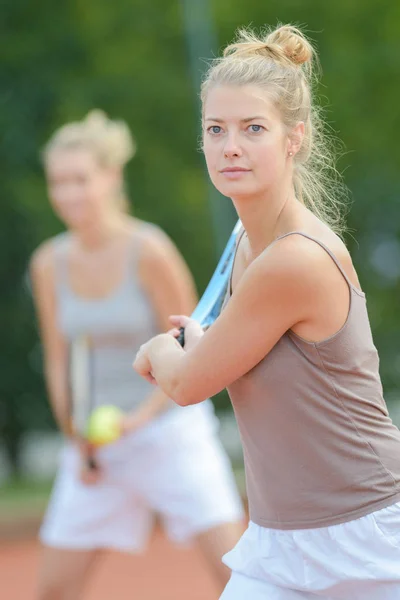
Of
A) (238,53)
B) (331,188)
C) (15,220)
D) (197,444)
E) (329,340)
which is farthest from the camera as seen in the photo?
(15,220)

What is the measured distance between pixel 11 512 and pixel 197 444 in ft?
14.1

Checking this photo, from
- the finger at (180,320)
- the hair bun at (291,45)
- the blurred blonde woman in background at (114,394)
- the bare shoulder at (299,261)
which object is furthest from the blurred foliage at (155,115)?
the bare shoulder at (299,261)

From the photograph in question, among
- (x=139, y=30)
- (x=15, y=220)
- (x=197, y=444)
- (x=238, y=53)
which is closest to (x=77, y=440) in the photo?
(x=197, y=444)

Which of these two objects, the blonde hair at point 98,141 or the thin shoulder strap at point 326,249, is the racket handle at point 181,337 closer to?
the thin shoulder strap at point 326,249

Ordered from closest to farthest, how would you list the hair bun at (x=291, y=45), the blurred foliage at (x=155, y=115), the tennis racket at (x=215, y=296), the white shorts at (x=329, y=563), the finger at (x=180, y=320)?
the white shorts at (x=329, y=563)
the hair bun at (x=291, y=45)
the finger at (x=180, y=320)
the tennis racket at (x=215, y=296)
the blurred foliage at (x=155, y=115)

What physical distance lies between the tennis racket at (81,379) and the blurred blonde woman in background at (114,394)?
36 mm

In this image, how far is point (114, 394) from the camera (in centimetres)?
489

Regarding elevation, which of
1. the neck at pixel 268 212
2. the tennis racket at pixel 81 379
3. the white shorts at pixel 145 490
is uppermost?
the neck at pixel 268 212

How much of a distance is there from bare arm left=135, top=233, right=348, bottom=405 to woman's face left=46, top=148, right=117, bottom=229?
2.23 m

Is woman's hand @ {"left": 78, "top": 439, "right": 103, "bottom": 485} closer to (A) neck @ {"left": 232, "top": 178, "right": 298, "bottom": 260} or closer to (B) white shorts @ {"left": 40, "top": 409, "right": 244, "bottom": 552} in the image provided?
(B) white shorts @ {"left": 40, "top": 409, "right": 244, "bottom": 552}

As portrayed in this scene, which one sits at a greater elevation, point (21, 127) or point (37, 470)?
point (21, 127)

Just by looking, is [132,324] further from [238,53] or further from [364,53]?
[364,53]

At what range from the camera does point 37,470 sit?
40.5ft

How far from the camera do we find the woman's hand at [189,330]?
299 cm
